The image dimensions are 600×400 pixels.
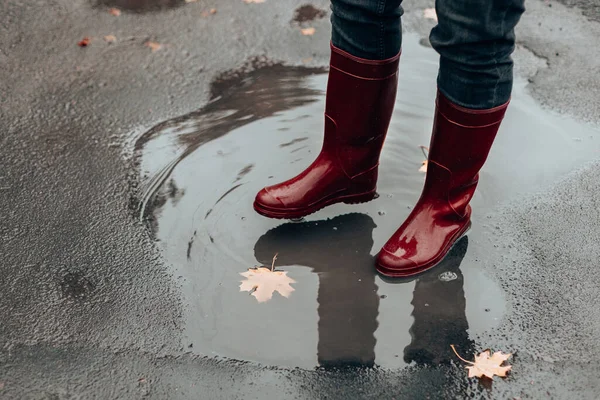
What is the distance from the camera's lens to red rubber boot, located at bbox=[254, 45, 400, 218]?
2.25m

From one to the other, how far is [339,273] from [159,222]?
695 millimetres

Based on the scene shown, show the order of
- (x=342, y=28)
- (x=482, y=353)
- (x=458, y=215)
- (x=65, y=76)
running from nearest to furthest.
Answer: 1. (x=482, y=353)
2. (x=342, y=28)
3. (x=458, y=215)
4. (x=65, y=76)

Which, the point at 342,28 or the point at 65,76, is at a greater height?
the point at 342,28

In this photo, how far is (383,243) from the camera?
242 cm

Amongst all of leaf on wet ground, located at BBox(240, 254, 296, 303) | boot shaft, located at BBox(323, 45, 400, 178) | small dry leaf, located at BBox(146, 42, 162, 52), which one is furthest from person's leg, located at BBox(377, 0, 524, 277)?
small dry leaf, located at BBox(146, 42, 162, 52)

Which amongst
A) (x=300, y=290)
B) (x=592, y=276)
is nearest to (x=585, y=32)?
(x=592, y=276)

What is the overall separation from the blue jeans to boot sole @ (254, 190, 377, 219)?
22.9 inches

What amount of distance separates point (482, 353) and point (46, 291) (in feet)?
4.57

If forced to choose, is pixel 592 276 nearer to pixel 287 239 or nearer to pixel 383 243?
pixel 383 243

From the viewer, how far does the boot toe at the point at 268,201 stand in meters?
2.46

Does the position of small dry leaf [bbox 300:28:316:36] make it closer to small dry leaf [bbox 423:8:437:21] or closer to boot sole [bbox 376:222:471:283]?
small dry leaf [bbox 423:8:437:21]

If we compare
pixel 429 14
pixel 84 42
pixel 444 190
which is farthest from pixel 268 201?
pixel 429 14

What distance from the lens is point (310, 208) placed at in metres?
2.50

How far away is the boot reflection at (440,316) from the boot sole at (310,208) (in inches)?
15.7
